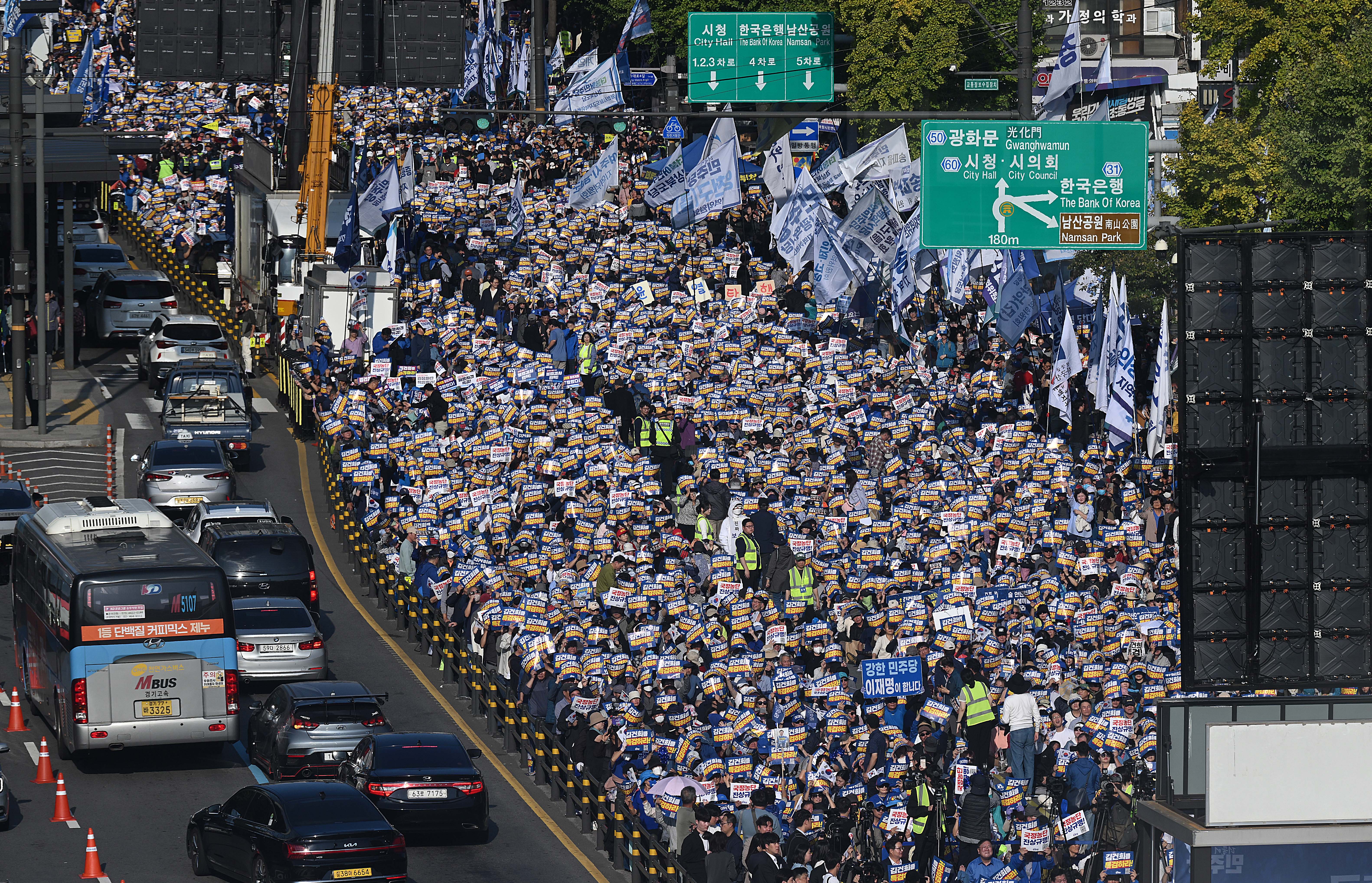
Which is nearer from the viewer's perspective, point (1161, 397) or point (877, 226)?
point (1161, 397)

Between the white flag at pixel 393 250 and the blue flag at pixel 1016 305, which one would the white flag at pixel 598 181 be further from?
the blue flag at pixel 1016 305

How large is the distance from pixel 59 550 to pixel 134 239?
124 ft

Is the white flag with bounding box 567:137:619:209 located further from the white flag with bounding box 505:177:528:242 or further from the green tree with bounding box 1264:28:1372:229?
the green tree with bounding box 1264:28:1372:229

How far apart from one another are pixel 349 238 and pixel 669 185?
718 cm

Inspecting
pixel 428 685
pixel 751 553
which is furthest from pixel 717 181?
pixel 428 685

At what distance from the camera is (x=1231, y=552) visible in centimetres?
1731

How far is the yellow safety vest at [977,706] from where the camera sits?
24.3m

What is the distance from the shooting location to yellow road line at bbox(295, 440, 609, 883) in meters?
25.6

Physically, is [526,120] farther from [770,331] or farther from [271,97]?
[770,331]

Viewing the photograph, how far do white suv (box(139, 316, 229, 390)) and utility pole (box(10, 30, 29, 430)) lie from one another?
355 centimetres

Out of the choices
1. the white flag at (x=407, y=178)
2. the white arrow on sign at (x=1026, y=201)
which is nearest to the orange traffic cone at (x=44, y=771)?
the white arrow on sign at (x=1026, y=201)

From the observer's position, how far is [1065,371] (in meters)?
33.7

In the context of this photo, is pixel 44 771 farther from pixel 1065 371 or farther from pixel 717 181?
pixel 717 181

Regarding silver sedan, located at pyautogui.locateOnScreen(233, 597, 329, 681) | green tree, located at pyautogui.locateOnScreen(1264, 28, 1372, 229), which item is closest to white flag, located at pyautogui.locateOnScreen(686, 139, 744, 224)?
green tree, located at pyautogui.locateOnScreen(1264, 28, 1372, 229)
